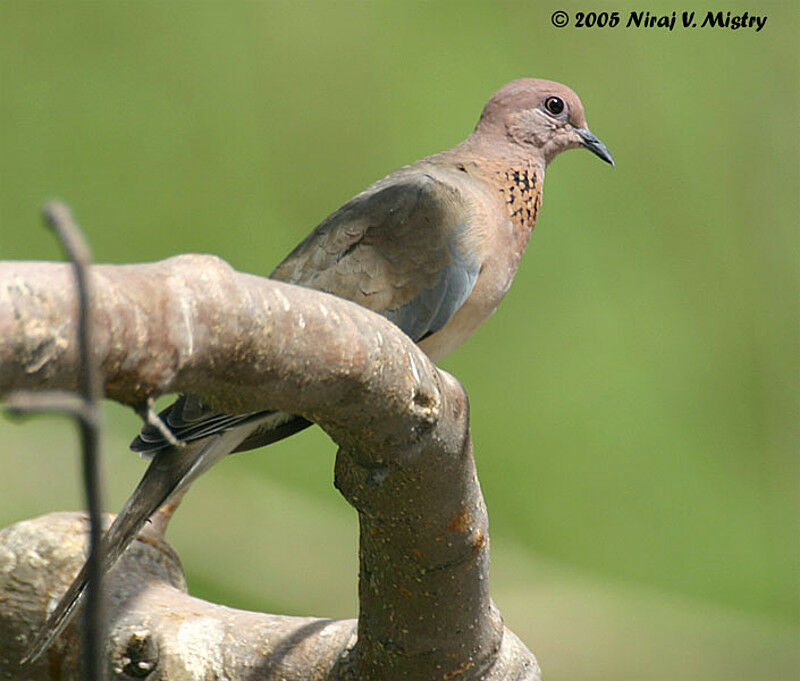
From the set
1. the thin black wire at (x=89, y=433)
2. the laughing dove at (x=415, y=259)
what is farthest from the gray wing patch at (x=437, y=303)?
the thin black wire at (x=89, y=433)

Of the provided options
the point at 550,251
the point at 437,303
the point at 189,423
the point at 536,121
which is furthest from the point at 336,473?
the point at 550,251

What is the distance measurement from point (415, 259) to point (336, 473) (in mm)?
600

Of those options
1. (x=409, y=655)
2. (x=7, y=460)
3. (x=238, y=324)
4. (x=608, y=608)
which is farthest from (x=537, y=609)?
(x=238, y=324)

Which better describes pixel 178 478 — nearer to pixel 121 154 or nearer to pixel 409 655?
pixel 409 655

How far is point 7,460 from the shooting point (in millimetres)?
2133

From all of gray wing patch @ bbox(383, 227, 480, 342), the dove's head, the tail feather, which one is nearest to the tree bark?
the tail feather

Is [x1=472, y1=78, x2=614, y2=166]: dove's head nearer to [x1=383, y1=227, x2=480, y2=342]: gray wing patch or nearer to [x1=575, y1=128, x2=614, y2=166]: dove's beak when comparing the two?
[x1=575, y1=128, x2=614, y2=166]: dove's beak

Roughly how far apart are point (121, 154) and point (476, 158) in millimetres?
722

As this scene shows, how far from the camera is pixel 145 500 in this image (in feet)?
4.99

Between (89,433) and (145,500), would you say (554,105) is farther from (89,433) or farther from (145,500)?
(89,433)

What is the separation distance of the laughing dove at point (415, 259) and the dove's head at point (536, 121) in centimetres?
11

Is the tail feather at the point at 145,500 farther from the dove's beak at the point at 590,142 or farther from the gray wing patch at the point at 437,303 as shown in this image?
the dove's beak at the point at 590,142

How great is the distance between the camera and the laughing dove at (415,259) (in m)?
1.64

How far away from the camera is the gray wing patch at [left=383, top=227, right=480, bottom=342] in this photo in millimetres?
1820
